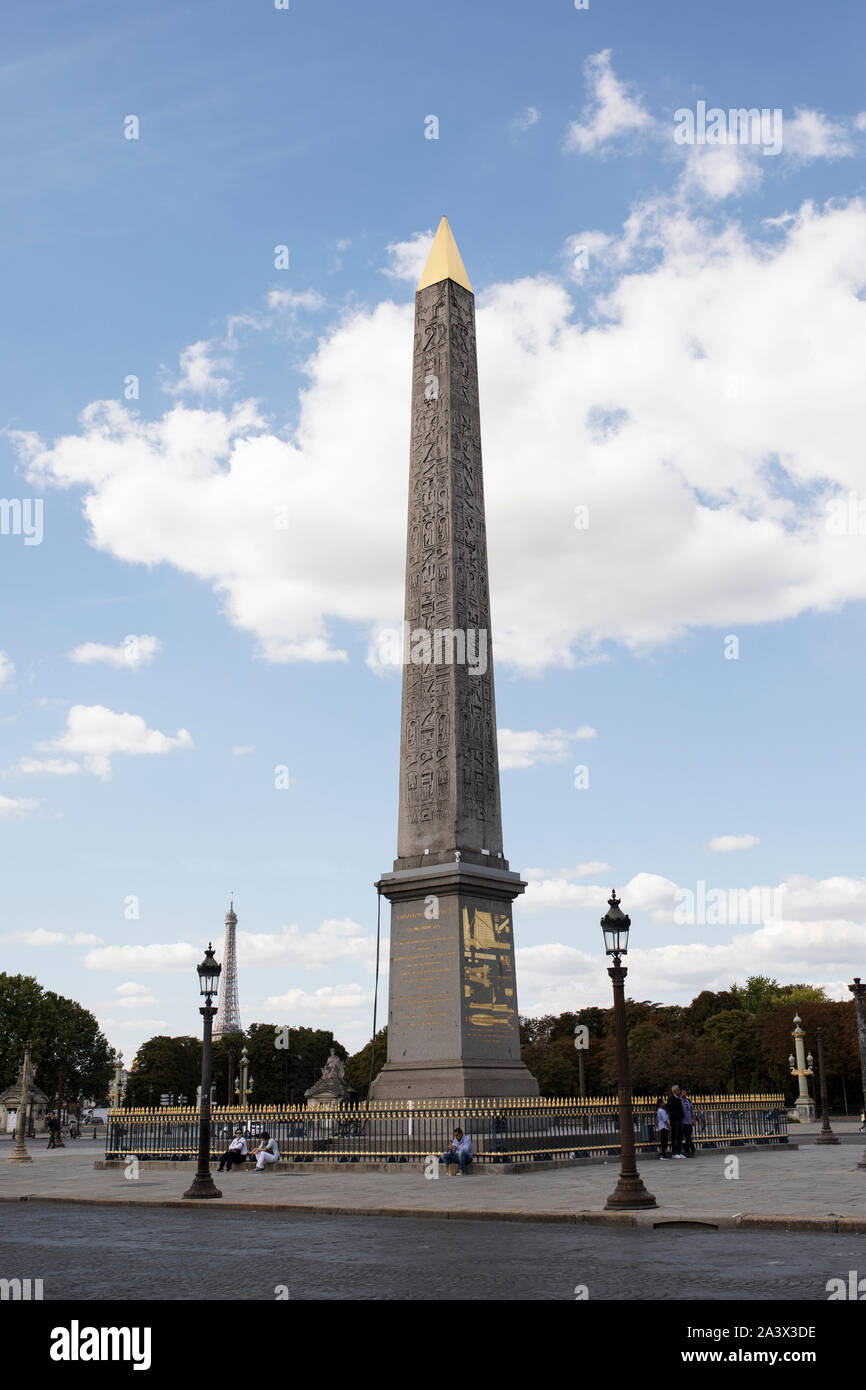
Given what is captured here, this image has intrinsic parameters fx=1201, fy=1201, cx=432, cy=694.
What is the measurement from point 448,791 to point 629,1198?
1294cm

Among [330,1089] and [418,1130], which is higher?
[418,1130]

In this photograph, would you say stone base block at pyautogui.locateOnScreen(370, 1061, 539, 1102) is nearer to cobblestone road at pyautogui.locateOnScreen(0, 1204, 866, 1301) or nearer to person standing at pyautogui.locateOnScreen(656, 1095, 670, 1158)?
person standing at pyautogui.locateOnScreen(656, 1095, 670, 1158)

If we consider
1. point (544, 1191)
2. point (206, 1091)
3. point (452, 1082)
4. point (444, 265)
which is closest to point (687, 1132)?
point (452, 1082)

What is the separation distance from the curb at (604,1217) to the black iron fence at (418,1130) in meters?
6.11

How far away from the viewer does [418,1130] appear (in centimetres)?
2323

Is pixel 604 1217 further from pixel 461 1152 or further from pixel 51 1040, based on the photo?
pixel 51 1040

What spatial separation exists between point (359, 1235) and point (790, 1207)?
16.6ft

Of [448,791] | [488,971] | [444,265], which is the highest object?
[444,265]

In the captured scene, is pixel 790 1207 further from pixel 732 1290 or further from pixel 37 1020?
pixel 37 1020

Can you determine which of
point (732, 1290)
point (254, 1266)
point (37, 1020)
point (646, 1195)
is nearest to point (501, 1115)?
point (646, 1195)

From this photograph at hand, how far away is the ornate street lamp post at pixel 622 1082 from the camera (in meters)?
14.2
